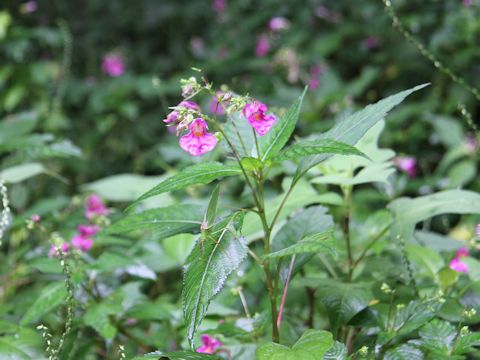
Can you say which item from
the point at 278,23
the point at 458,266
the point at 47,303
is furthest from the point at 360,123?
the point at 278,23

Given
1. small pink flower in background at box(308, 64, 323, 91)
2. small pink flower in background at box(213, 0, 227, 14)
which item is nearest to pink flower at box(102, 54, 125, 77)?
small pink flower in background at box(213, 0, 227, 14)

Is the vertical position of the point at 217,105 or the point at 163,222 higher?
the point at 217,105

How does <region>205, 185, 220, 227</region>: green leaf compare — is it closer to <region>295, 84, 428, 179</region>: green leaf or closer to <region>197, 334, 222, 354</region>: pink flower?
<region>295, 84, 428, 179</region>: green leaf

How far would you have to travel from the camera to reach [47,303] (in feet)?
4.13

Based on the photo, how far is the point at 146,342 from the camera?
1436 mm

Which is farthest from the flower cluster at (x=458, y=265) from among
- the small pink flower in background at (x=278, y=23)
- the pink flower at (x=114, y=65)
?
the pink flower at (x=114, y=65)

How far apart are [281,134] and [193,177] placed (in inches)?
6.9

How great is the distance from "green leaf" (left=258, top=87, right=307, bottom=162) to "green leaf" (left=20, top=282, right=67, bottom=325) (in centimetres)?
52

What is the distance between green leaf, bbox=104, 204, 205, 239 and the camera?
1.06 m

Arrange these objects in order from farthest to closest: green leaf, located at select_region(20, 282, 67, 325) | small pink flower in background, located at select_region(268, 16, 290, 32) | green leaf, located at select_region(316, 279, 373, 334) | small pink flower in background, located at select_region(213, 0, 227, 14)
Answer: small pink flower in background, located at select_region(213, 0, 227, 14) → small pink flower in background, located at select_region(268, 16, 290, 32) → green leaf, located at select_region(20, 282, 67, 325) → green leaf, located at select_region(316, 279, 373, 334)

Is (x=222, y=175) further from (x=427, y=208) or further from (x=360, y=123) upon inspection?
(x=427, y=208)

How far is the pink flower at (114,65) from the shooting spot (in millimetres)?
3658

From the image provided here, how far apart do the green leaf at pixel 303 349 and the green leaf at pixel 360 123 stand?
27 centimetres

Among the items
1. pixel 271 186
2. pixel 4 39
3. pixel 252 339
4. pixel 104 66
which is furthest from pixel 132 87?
pixel 252 339
